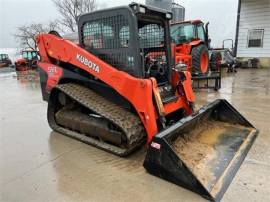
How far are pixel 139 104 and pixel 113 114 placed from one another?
1.21ft

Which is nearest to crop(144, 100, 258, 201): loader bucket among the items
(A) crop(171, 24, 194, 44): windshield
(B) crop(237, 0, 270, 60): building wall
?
(A) crop(171, 24, 194, 44): windshield

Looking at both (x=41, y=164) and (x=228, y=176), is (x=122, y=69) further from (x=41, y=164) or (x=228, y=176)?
(x=228, y=176)

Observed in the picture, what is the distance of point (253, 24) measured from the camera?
13.3m

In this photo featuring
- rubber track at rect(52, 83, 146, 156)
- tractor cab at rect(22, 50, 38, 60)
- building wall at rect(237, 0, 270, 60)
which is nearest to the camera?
rubber track at rect(52, 83, 146, 156)

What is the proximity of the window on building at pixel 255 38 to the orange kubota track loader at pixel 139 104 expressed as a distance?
1144 cm

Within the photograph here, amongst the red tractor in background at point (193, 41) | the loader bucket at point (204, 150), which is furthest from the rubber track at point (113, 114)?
the red tractor in background at point (193, 41)

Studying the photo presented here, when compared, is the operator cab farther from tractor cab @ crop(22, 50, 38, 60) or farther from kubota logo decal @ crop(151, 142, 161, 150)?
tractor cab @ crop(22, 50, 38, 60)

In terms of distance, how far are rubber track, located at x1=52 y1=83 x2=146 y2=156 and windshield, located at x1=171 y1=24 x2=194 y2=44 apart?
5.57 metres

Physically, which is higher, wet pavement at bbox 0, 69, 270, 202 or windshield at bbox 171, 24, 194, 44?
windshield at bbox 171, 24, 194, 44

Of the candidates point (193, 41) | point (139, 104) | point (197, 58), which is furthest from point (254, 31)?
point (139, 104)

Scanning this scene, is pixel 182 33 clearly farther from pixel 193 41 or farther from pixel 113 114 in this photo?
pixel 113 114

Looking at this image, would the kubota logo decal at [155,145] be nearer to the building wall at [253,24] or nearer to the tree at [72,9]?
the building wall at [253,24]

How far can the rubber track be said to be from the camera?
281 centimetres

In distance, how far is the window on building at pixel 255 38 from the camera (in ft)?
43.2
